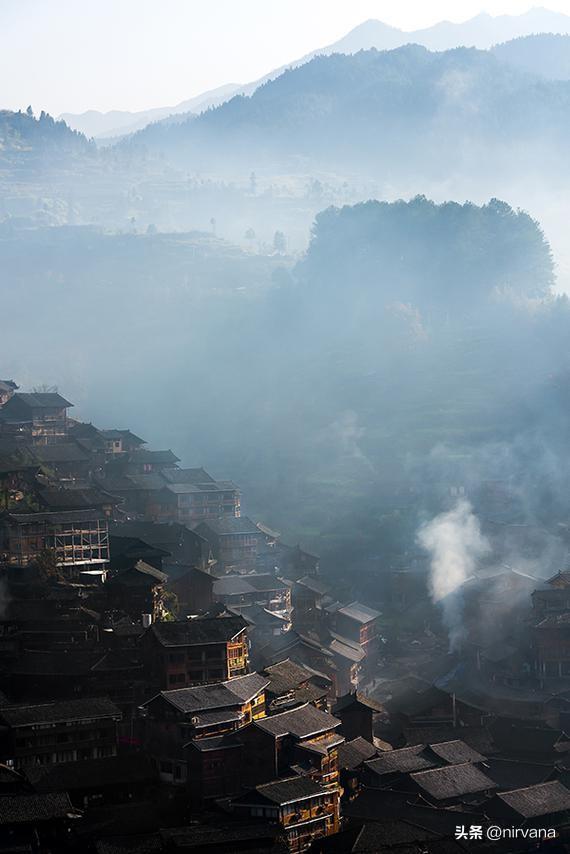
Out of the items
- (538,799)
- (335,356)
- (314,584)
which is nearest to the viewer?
(538,799)

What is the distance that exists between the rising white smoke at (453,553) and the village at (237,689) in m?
0.84

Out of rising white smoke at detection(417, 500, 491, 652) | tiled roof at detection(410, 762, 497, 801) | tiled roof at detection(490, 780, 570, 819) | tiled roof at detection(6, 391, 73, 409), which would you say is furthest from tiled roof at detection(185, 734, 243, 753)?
tiled roof at detection(6, 391, 73, 409)

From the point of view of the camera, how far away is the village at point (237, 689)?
37.2 m

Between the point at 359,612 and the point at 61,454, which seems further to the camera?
the point at 61,454

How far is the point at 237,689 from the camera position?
42.6m

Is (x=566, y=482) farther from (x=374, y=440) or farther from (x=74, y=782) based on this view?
(x=74, y=782)

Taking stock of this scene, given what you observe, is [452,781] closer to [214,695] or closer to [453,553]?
[214,695]

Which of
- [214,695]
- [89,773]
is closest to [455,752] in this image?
[214,695]

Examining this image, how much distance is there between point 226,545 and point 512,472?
2121 centimetres

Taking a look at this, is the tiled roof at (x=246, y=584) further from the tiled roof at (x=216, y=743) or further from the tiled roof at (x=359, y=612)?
the tiled roof at (x=216, y=743)

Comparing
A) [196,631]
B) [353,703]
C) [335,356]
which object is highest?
[335,356]

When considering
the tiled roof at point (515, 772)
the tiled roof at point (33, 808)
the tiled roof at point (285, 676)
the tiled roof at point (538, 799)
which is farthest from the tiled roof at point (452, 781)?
the tiled roof at point (33, 808)

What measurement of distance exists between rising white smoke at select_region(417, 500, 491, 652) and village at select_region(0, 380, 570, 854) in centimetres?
84

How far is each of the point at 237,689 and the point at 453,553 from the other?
1145 inches
